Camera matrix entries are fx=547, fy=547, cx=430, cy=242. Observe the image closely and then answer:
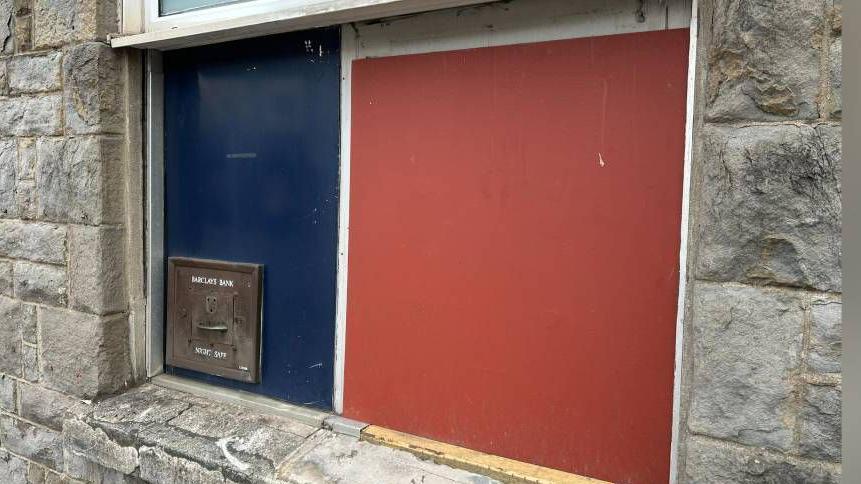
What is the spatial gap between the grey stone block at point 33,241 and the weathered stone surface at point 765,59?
3.00 metres

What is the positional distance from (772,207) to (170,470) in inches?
98.1

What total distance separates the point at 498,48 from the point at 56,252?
2444 mm

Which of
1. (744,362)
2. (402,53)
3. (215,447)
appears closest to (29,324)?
(215,447)

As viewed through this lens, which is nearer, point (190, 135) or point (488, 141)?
point (488, 141)

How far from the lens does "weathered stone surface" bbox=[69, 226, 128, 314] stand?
2.71 m

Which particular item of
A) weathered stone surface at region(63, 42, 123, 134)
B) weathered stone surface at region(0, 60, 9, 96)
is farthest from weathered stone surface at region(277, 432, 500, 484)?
weathered stone surface at region(0, 60, 9, 96)

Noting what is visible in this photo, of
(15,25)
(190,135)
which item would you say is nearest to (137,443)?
(190,135)

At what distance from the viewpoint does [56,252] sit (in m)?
2.83

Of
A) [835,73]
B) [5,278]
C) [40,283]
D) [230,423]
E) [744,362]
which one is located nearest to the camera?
[835,73]

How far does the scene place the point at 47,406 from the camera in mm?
2893

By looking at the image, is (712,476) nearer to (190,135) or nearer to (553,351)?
(553,351)

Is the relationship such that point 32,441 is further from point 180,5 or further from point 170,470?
point 180,5

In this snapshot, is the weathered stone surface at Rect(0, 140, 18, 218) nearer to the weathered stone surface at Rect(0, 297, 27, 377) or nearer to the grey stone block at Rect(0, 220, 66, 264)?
the grey stone block at Rect(0, 220, 66, 264)

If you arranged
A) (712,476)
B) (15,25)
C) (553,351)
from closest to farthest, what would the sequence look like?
(712,476)
(553,351)
(15,25)
